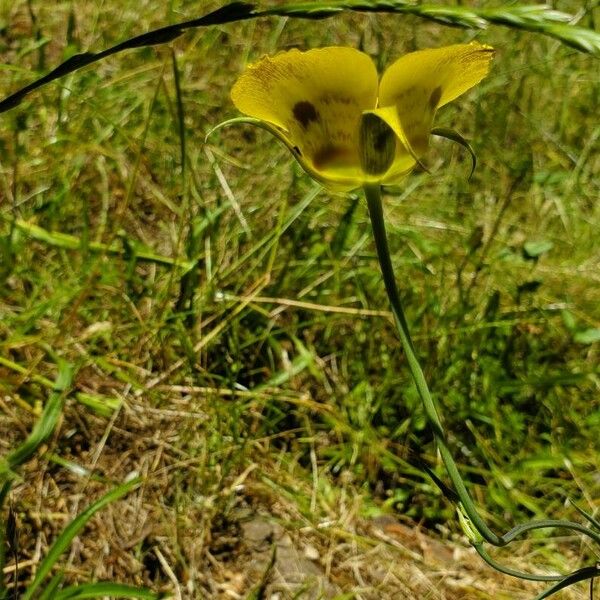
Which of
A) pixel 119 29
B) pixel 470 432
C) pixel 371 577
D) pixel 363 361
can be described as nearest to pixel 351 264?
pixel 363 361

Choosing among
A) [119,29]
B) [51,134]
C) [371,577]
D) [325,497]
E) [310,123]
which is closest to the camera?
[310,123]

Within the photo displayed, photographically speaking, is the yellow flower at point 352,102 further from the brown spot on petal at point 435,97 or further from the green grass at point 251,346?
the green grass at point 251,346

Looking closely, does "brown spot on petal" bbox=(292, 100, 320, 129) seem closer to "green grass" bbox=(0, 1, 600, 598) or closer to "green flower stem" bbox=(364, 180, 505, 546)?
"green flower stem" bbox=(364, 180, 505, 546)

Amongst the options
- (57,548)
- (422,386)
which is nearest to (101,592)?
(57,548)

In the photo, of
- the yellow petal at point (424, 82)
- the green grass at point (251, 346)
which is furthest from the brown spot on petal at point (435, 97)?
the green grass at point (251, 346)

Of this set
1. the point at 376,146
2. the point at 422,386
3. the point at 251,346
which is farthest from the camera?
the point at 251,346

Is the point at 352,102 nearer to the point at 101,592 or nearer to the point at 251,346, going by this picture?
the point at 101,592

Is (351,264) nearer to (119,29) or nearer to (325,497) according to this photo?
(325,497)
